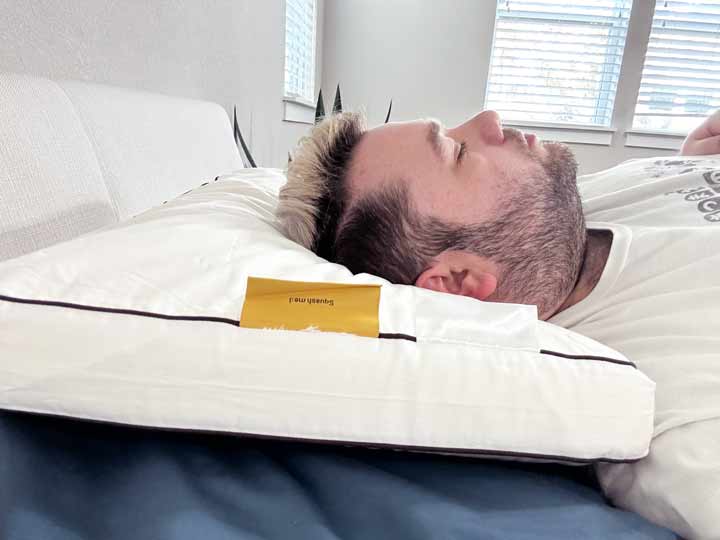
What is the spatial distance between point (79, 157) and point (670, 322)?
0.90 meters

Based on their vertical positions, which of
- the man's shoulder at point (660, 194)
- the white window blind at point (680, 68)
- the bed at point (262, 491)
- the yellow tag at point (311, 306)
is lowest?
the bed at point (262, 491)

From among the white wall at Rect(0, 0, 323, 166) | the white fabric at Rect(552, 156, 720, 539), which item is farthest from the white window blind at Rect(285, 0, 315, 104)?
the white fabric at Rect(552, 156, 720, 539)

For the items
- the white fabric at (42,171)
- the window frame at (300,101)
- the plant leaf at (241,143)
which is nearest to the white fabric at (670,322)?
the white fabric at (42,171)

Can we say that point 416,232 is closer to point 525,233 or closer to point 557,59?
point 525,233

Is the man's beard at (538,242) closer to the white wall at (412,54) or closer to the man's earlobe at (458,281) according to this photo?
the man's earlobe at (458,281)

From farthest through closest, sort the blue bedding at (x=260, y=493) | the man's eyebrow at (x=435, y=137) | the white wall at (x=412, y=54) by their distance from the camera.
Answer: the white wall at (x=412, y=54) → the man's eyebrow at (x=435, y=137) → the blue bedding at (x=260, y=493)

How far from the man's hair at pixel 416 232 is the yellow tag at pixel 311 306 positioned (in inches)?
10.8

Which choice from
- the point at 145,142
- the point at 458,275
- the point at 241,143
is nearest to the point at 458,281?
the point at 458,275

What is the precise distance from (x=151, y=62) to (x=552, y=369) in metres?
1.33

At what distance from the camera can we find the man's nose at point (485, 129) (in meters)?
0.85

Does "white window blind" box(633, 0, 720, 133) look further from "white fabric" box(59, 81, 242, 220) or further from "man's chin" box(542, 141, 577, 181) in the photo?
"white fabric" box(59, 81, 242, 220)

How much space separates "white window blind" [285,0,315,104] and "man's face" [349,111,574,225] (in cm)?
206

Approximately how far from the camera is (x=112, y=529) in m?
0.36

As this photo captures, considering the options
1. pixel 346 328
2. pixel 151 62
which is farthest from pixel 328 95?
pixel 346 328
